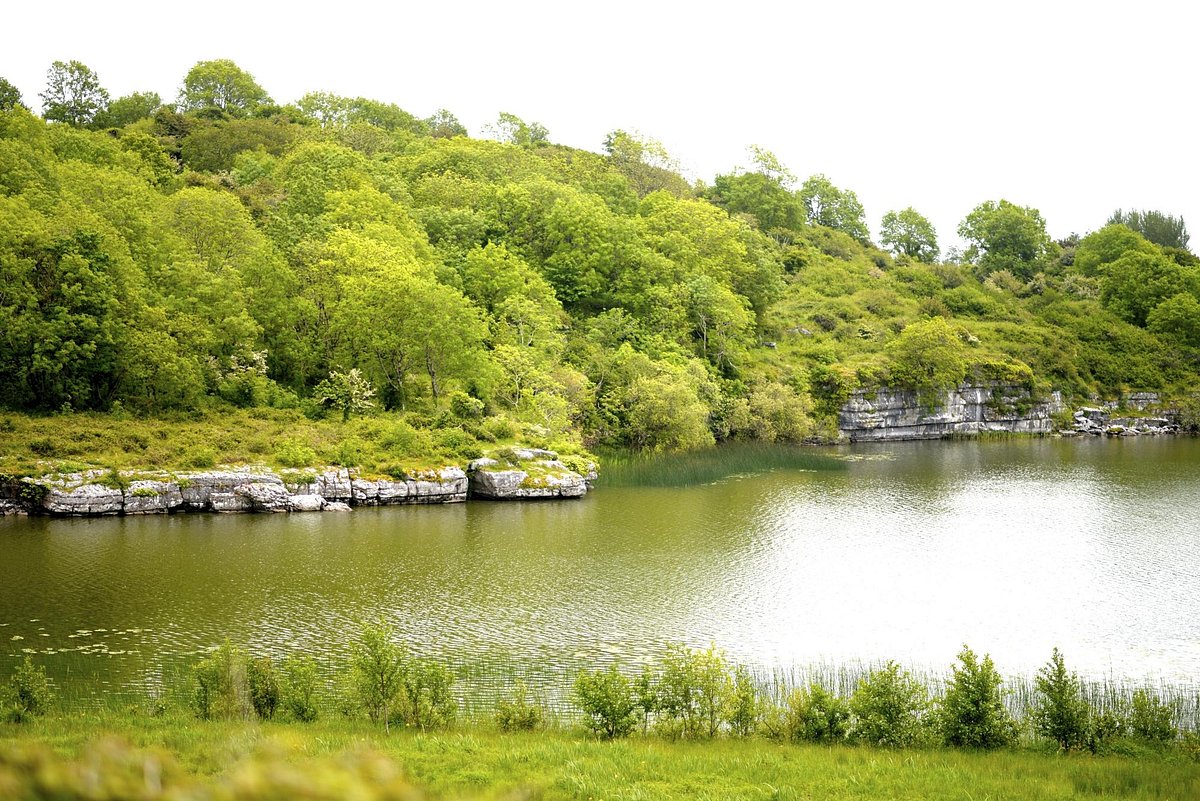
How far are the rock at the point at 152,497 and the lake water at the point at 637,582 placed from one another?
1289 millimetres

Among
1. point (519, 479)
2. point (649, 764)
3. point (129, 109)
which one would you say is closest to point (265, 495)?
point (519, 479)

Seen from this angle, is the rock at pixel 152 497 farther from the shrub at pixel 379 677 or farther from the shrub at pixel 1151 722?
the shrub at pixel 1151 722

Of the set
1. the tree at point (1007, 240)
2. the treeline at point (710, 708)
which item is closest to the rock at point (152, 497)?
the treeline at point (710, 708)

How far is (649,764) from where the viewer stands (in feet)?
47.1

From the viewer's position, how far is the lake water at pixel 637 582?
24.3 metres

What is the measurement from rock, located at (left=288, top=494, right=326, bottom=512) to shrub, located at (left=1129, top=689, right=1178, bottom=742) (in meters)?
35.2

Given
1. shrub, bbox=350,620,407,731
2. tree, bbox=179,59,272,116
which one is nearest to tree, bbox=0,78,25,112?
tree, bbox=179,59,272,116

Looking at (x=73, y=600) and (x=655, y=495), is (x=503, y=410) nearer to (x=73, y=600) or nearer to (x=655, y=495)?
(x=655, y=495)

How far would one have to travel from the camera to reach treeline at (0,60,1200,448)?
4800 cm

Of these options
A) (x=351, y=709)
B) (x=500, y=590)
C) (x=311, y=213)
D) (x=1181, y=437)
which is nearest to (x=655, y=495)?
(x=500, y=590)

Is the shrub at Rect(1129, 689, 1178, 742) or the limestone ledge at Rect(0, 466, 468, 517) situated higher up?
the limestone ledge at Rect(0, 466, 468, 517)

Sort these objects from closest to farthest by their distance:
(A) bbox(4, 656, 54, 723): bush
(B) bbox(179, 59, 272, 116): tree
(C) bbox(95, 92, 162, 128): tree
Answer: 1. (A) bbox(4, 656, 54, 723): bush
2. (C) bbox(95, 92, 162, 128): tree
3. (B) bbox(179, 59, 272, 116): tree

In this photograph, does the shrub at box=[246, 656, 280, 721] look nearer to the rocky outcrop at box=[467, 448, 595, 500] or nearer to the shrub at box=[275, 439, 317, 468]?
the shrub at box=[275, 439, 317, 468]

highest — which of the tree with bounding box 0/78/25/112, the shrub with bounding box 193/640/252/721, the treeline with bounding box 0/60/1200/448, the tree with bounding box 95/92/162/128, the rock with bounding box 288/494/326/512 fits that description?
the tree with bounding box 95/92/162/128
